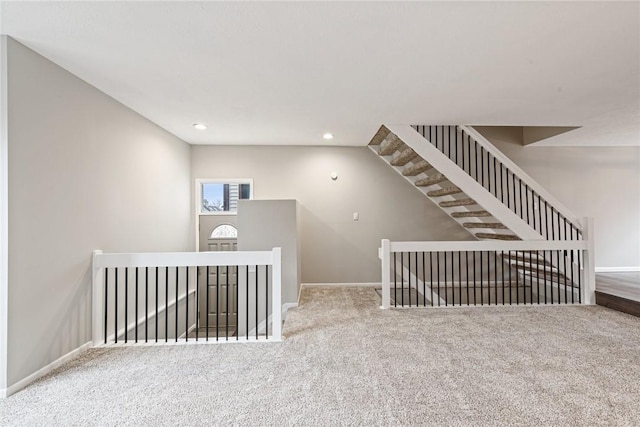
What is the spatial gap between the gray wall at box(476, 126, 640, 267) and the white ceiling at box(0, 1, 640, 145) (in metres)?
1.67

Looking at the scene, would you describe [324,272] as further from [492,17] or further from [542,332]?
[492,17]

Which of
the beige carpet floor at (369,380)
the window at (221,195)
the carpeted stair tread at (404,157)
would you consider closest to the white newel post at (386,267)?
the beige carpet floor at (369,380)

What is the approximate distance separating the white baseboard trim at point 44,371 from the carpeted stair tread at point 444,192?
13.5ft

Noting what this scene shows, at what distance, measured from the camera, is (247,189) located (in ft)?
17.5

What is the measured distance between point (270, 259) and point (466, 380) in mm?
1736

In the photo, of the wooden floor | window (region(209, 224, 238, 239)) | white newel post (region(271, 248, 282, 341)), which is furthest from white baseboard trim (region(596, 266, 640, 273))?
window (region(209, 224, 238, 239))

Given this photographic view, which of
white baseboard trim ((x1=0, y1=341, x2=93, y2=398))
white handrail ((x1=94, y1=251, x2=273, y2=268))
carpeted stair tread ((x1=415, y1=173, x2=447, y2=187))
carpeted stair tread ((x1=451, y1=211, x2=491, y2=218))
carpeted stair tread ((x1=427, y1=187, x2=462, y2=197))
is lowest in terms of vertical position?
white baseboard trim ((x1=0, y1=341, x2=93, y2=398))

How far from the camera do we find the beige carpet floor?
1772 millimetres

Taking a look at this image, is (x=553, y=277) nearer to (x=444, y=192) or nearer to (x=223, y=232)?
(x=444, y=192)

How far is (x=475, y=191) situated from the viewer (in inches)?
158

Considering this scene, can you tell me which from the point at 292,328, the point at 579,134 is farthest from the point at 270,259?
the point at 579,134

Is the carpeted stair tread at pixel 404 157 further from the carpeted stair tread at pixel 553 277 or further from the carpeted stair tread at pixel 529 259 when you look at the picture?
the carpeted stair tread at pixel 553 277

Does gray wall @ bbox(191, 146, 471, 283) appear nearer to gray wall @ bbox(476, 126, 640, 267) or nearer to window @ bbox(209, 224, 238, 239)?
window @ bbox(209, 224, 238, 239)

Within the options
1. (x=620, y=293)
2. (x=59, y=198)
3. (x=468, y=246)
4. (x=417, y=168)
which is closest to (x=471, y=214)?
(x=468, y=246)
